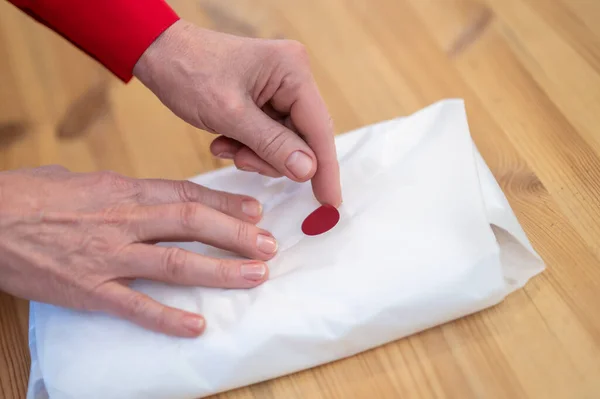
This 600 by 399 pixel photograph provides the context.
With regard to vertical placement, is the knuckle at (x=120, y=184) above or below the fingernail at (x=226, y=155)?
above

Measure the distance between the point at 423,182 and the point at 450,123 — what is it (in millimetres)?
91

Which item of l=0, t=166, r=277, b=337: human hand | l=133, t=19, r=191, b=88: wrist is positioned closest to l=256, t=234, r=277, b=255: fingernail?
l=0, t=166, r=277, b=337: human hand

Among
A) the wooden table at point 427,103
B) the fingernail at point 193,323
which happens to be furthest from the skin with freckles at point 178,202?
the wooden table at point 427,103

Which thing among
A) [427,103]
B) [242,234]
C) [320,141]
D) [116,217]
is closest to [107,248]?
[116,217]

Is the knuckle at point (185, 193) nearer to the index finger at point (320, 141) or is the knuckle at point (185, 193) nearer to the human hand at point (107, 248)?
the human hand at point (107, 248)

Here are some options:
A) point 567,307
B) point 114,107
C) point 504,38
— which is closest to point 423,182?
point 567,307

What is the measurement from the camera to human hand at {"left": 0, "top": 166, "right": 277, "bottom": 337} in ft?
1.68

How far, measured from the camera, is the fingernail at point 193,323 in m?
0.49

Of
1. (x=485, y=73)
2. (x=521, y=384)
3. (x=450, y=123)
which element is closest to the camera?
(x=521, y=384)

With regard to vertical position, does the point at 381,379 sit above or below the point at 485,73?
below

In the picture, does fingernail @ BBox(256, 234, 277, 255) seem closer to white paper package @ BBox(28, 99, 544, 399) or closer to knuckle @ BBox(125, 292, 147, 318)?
white paper package @ BBox(28, 99, 544, 399)

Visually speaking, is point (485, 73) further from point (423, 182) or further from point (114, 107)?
point (114, 107)

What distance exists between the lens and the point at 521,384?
49 cm

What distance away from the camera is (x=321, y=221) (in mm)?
560
